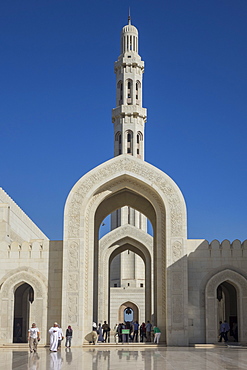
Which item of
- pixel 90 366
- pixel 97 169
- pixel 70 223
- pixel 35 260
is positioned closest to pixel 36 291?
pixel 35 260

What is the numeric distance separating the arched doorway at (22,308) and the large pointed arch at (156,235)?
259 inches

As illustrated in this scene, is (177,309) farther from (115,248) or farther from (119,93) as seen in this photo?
(119,93)

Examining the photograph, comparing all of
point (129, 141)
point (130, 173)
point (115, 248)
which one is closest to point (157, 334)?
point (130, 173)

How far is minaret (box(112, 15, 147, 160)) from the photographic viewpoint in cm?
3991

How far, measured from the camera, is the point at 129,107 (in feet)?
131

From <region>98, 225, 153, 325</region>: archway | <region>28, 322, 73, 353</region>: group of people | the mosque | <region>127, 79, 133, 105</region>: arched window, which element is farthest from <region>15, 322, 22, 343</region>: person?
<region>127, 79, 133, 105</region>: arched window

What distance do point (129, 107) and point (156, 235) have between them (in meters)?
16.4

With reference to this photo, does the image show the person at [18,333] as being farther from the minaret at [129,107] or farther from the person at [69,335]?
the minaret at [129,107]

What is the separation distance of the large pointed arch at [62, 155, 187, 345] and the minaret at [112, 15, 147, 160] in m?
14.8

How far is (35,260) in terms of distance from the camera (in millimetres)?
23844

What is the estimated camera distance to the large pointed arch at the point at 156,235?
2297cm

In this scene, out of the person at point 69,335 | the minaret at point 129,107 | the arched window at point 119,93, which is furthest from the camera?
the arched window at point 119,93

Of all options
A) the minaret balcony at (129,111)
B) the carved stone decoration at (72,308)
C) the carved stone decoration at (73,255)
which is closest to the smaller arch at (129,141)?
the minaret balcony at (129,111)

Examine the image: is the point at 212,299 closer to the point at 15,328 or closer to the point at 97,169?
the point at 97,169
